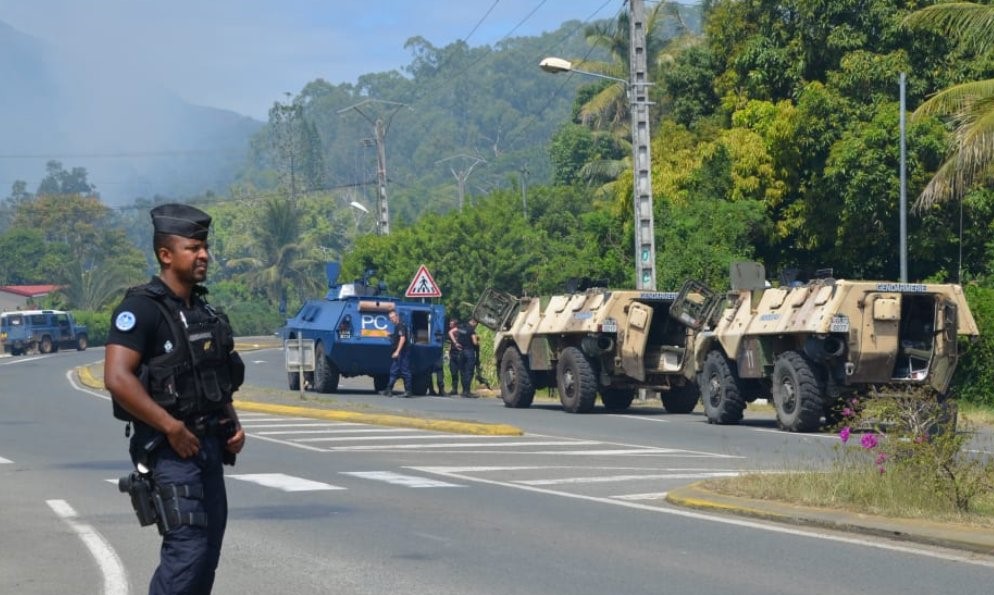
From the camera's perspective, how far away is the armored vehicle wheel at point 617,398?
29.2 m

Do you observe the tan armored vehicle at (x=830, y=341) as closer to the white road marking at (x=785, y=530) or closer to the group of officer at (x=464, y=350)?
the white road marking at (x=785, y=530)

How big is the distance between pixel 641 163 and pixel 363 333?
7.20 m

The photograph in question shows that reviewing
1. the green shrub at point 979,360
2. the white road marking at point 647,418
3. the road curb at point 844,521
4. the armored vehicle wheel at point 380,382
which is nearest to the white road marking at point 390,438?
the white road marking at point 647,418

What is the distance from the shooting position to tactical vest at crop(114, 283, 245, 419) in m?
6.57

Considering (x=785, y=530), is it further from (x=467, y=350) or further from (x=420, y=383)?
(x=420, y=383)

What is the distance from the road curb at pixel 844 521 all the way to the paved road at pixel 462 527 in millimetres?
192

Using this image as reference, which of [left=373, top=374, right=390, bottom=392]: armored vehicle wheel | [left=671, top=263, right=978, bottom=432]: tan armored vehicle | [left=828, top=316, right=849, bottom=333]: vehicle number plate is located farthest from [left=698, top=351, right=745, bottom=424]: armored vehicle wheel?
[left=373, top=374, right=390, bottom=392]: armored vehicle wheel

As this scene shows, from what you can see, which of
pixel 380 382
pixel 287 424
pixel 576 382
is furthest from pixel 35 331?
pixel 287 424

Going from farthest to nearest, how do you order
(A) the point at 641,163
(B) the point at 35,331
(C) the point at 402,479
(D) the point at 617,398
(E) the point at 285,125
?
(E) the point at 285,125 < (B) the point at 35,331 < (A) the point at 641,163 < (D) the point at 617,398 < (C) the point at 402,479


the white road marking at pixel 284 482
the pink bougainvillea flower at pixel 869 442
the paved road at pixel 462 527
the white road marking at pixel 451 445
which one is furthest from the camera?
the white road marking at pixel 451 445

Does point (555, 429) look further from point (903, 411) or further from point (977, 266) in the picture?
point (977, 266)

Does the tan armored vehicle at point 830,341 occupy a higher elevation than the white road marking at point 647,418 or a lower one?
higher

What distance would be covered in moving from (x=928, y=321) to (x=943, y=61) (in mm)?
16031

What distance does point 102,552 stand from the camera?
11.0 meters
